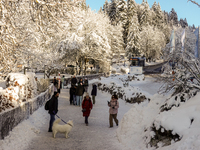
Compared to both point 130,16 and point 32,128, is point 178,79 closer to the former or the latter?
point 32,128

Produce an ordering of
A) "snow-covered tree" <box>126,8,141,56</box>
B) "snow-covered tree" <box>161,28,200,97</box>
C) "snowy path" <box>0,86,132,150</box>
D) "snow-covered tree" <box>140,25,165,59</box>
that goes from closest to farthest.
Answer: "snowy path" <box>0,86,132,150</box>
"snow-covered tree" <box>161,28,200,97</box>
"snow-covered tree" <box>126,8,141,56</box>
"snow-covered tree" <box>140,25,165,59</box>

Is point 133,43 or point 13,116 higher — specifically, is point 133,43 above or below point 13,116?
above

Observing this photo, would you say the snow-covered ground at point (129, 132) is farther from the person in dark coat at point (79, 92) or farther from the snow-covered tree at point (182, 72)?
the person in dark coat at point (79, 92)

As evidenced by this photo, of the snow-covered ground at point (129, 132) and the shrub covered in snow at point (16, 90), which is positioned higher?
the shrub covered in snow at point (16, 90)

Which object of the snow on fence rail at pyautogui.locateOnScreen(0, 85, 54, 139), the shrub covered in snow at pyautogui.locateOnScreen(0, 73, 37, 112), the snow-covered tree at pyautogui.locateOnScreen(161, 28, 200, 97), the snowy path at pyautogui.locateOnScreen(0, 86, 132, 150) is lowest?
the snowy path at pyautogui.locateOnScreen(0, 86, 132, 150)

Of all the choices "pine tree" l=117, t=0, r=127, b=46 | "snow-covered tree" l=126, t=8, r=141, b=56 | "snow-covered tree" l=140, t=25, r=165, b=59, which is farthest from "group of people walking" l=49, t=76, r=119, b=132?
"snow-covered tree" l=140, t=25, r=165, b=59

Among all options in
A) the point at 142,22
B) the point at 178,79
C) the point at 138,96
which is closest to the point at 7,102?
the point at 178,79

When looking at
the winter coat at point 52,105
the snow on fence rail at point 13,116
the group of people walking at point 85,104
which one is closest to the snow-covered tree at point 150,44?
the group of people walking at point 85,104

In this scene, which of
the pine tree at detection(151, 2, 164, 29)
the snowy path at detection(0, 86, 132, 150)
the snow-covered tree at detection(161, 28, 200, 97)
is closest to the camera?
the snowy path at detection(0, 86, 132, 150)

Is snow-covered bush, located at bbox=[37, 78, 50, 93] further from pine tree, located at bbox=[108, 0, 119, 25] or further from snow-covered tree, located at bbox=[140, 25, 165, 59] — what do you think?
snow-covered tree, located at bbox=[140, 25, 165, 59]

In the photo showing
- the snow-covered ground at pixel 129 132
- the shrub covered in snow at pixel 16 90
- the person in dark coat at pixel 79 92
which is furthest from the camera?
the person in dark coat at pixel 79 92

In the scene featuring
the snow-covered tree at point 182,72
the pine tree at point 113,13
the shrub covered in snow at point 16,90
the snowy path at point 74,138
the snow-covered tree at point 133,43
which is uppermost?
the pine tree at point 113,13

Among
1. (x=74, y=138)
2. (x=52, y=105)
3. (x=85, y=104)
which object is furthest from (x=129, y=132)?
(x=85, y=104)

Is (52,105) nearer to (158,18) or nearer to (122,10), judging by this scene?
(122,10)
